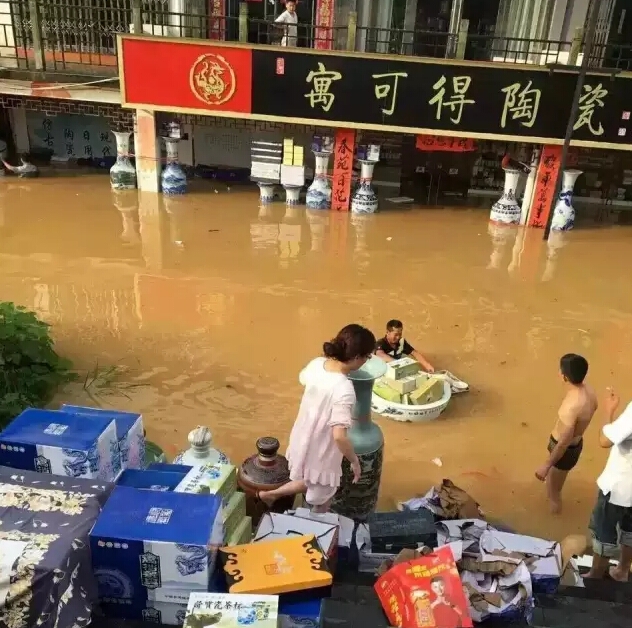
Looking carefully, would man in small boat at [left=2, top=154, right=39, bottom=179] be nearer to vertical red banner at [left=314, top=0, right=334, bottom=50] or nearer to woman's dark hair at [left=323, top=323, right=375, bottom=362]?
vertical red banner at [left=314, top=0, right=334, bottom=50]

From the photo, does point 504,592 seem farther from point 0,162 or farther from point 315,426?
point 0,162

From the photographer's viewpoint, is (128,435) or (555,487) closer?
(128,435)

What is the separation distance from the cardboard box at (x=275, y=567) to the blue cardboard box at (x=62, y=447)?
760 mm

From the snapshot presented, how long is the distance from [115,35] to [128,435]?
8.93 meters

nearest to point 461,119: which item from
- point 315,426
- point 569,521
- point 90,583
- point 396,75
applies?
point 396,75

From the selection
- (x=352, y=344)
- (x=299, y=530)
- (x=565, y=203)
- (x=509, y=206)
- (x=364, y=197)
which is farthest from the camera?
(x=364, y=197)

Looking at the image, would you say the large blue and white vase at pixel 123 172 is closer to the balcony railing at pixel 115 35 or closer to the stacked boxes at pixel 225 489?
the balcony railing at pixel 115 35

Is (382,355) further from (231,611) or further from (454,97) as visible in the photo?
(454,97)

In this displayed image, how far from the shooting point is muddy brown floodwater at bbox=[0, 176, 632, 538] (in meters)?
5.21

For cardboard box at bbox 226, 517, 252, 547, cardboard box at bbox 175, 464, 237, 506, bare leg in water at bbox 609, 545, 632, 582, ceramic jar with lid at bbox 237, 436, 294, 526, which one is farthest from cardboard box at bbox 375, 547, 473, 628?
bare leg in water at bbox 609, 545, 632, 582

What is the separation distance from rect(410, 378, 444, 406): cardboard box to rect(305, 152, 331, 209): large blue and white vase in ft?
20.3

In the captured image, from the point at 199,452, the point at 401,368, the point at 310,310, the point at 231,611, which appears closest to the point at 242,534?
the point at 199,452

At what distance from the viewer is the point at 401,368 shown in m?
5.38

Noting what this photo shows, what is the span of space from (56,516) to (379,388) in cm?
338
